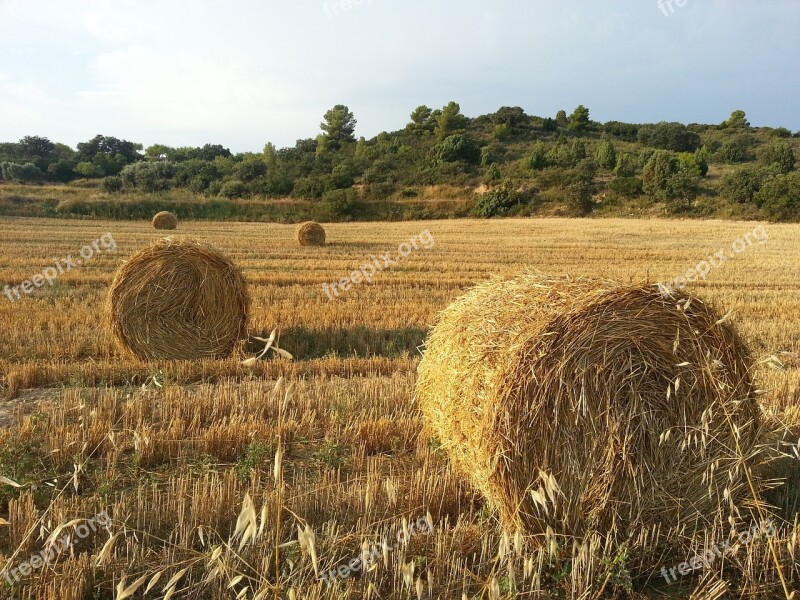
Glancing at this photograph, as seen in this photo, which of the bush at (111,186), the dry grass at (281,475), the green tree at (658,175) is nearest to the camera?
the dry grass at (281,475)

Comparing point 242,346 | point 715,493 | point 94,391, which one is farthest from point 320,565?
point 242,346

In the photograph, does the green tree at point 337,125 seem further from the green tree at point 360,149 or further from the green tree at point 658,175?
the green tree at point 658,175

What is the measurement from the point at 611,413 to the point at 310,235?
19951 millimetres

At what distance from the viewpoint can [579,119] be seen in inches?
3487

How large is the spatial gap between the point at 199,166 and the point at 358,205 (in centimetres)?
2403

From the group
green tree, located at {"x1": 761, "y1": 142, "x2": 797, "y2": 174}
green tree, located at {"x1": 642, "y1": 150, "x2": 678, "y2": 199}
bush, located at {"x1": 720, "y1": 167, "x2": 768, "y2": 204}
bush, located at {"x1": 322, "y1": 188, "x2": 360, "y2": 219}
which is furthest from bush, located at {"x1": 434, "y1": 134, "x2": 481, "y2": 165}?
bush, located at {"x1": 720, "y1": 167, "x2": 768, "y2": 204}

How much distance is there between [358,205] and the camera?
46.8m

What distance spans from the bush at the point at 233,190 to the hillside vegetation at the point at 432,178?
0.11 m

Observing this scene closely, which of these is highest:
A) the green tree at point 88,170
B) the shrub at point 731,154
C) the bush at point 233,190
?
the shrub at point 731,154

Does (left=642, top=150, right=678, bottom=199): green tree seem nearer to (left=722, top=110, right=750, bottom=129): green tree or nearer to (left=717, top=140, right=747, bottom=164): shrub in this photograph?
(left=717, top=140, right=747, bottom=164): shrub

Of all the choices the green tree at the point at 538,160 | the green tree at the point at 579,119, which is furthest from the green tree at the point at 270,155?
the green tree at the point at 579,119

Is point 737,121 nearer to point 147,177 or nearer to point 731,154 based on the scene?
point 731,154

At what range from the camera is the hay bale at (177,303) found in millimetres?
7695

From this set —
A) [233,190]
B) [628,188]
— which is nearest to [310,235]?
[233,190]
